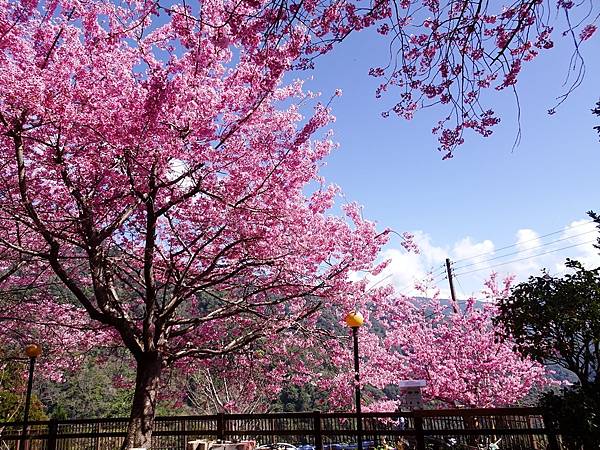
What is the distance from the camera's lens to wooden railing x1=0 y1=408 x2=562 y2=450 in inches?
283

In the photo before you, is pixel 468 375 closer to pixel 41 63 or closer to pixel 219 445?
pixel 219 445

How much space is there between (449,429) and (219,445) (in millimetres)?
4034

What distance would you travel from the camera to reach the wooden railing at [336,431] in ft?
23.6

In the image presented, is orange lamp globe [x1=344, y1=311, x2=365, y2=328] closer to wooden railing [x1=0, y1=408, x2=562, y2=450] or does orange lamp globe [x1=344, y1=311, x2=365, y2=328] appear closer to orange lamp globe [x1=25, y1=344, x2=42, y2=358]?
wooden railing [x1=0, y1=408, x2=562, y2=450]

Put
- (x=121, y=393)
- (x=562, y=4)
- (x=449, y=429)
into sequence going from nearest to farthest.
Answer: (x=562, y=4)
(x=449, y=429)
(x=121, y=393)

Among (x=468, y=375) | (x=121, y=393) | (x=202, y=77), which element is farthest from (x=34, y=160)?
(x=121, y=393)

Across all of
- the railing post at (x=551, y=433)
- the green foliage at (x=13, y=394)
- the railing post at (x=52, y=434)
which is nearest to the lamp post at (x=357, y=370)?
the railing post at (x=551, y=433)

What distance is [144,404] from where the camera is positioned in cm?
792

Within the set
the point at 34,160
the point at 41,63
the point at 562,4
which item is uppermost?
the point at 41,63

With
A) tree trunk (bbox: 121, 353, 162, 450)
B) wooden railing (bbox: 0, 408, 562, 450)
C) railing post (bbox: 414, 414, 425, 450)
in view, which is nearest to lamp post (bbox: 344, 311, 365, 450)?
wooden railing (bbox: 0, 408, 562, 450)

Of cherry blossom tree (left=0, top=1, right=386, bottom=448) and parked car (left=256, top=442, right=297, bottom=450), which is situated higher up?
cherry blossom tree (left=0, top=1, right=386, bottom=448)

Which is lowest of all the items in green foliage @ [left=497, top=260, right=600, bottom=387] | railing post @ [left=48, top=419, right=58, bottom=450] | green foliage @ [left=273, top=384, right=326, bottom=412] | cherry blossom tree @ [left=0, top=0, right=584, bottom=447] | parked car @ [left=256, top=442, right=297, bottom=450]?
green foliage @ [left=273, top=384, right=326, bottom=412]

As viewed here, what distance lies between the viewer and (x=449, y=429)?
7461 mm

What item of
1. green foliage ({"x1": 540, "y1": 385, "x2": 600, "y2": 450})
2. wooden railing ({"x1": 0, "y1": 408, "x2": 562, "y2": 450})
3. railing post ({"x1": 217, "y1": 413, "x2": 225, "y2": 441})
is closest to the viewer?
green foliage ({"x1": 540, "y1": 385, "x2": 600, "y2": 450})
